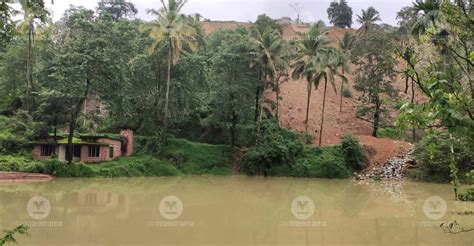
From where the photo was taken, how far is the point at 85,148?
27.1 metres

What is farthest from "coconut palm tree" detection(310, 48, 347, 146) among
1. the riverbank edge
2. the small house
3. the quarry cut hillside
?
the riverbank edge

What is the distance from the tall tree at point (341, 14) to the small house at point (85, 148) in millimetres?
49046

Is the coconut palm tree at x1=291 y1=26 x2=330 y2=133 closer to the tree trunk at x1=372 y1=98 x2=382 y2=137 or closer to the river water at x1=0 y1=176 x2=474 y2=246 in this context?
the tree trunk at x1=372 y1=98 x2=382 y2=137

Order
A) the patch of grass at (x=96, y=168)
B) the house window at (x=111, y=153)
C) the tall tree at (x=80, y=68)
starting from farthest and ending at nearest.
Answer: the house window at (x=111, y=153)
the tall tree at (x=80, y=68)
the patch of grass at (x=96, y=168)

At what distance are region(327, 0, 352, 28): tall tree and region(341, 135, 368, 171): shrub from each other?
140 feet

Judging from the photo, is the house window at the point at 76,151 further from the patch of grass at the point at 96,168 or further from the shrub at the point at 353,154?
the shrub at the point at 353,154

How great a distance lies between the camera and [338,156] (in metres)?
29.0

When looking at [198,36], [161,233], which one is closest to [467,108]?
[161,233]

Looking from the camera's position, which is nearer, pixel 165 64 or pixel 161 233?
pixel 161 233

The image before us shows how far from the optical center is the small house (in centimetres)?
2639

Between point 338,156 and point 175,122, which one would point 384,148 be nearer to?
point 338,156

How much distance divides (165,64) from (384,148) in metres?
16.3

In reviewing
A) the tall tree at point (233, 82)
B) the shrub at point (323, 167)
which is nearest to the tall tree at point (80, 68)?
the tall tree at point (233, 82)

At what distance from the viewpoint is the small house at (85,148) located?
2639 centimetres
